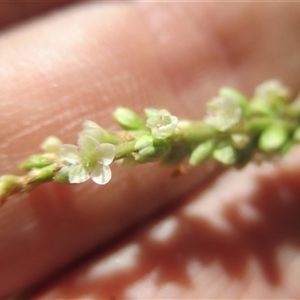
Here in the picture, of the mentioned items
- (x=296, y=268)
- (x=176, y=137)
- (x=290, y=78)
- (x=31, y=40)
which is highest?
(x=31, y=40)

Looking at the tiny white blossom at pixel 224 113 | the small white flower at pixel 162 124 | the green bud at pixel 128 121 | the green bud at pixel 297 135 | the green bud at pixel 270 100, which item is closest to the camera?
the small white flower at pixel 162 124

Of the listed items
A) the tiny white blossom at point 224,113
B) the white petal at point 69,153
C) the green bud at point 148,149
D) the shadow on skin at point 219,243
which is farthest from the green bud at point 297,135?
the white petal at point 69,153

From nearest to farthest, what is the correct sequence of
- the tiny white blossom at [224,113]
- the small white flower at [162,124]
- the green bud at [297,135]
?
the small white flower at [162,124], the tiny white blossom at [224,113], the green bud at [297,135]

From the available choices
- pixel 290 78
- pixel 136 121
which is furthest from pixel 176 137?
pixel 290 78

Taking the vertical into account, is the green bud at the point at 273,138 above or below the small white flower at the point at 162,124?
below

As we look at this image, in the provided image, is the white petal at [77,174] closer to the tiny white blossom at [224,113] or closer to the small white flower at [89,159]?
the small white flower at [89,159]

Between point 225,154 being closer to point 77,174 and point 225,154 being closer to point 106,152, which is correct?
point 106,152

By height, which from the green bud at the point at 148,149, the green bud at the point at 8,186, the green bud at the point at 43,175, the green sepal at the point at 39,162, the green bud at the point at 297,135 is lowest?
the green bud at the point at 297,135

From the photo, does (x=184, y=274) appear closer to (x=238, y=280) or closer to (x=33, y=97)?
(x=238, y=280)
